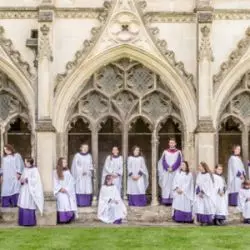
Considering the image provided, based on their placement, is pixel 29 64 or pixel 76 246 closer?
pixel 76 246

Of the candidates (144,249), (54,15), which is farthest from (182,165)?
(144,249)

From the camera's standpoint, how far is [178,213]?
2217 centimetres

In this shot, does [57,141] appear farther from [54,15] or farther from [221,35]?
[221,35]

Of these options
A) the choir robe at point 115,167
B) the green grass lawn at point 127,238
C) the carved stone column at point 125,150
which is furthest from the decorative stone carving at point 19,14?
the green grass lawn at point 127,238

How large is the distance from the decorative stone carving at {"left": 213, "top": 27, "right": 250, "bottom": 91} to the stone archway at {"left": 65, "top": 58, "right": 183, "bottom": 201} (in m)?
1.06

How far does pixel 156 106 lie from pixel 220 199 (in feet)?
8.89

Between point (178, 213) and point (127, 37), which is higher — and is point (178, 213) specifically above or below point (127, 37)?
below

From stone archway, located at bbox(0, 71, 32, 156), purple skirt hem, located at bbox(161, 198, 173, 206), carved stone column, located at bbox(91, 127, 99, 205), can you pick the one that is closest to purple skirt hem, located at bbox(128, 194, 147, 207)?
purple skirt hem, located at bbox(161, 198, 173, 206)

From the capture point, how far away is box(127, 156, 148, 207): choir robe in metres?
22.7

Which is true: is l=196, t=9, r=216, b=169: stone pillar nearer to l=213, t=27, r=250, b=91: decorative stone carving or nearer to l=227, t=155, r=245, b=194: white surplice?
l=213, t=27, r=250, b=91: decorative stone carving

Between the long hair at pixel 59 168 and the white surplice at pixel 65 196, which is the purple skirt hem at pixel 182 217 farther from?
the long hair at pixel 59 168

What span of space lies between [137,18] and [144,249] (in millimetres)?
7616

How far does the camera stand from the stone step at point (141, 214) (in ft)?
73.6

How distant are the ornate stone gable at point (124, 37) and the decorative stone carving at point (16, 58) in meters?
0.73
